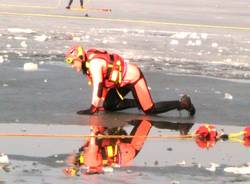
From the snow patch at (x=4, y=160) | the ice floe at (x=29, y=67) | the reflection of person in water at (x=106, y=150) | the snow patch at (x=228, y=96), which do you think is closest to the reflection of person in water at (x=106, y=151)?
the reflection of person in water at (x=106, y=150)

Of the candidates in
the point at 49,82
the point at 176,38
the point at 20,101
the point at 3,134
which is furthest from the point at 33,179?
the point at 176,38

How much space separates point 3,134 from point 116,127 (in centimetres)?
165

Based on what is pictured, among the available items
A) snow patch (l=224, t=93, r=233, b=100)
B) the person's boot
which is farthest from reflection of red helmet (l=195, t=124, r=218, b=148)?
snow patch (l=224, t=93, r=233, b=100)

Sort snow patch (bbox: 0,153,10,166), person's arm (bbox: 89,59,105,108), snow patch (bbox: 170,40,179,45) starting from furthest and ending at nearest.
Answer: snow patch (bbox: 170,40,179,45)
person's arm (bbox: 89,59,105,108)
snow patch (bbox: 0,153,10,166)

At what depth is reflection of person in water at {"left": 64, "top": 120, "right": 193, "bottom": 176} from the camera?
9.06m

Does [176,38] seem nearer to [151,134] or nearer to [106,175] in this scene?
[151,134]

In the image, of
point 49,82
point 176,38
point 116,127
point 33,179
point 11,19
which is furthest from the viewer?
→ point 11,19

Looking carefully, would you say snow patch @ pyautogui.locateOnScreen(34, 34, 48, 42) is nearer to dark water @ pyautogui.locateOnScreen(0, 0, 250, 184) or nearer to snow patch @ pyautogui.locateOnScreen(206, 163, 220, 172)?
dark water @ pyautogui.locateOnScreen(0, 0, 250, 184)

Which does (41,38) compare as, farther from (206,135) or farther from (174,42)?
(206,135)

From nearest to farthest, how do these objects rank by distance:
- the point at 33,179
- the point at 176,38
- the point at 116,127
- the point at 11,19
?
the point at 33,179
the point at 116,127
the point at 176,38
the point at 11,19

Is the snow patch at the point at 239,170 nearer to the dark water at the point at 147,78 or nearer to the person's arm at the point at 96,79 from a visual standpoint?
the dark water at the point at 147,78

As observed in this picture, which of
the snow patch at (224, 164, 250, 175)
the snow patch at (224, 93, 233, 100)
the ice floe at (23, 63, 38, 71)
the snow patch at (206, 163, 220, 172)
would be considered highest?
the ice floe at (23, 63, 38, 71)

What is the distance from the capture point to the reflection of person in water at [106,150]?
357 inches

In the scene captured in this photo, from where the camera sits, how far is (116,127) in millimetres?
11305
